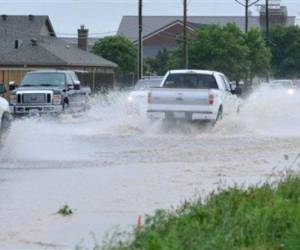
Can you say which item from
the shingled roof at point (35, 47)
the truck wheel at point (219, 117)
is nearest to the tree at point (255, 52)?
the shingled roof at point (35, 47)

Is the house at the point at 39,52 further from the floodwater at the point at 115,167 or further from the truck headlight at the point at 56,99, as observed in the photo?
the floodwater at the point at 115,167

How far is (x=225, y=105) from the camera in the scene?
93.1ft

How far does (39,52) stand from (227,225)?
57051mm

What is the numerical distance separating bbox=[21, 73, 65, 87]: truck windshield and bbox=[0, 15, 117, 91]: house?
18483 mm

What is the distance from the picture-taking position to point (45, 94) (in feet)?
109

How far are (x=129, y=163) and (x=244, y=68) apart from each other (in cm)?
4654

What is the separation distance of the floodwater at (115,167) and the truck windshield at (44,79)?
2.16m

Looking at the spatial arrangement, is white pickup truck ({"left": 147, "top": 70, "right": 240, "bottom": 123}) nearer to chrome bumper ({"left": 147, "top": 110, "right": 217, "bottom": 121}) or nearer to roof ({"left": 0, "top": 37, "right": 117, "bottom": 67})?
chrome bumper ({"left": 147, "top": 110, "right": 217, "bottom": 121})

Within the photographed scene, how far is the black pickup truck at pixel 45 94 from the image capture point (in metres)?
33.2

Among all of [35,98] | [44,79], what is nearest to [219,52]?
[44,79]

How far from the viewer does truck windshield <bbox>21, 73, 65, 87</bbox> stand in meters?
A: 34.6

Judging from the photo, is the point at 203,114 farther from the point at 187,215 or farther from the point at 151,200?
the point at 187,215

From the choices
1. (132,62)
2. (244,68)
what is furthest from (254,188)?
(132,62)

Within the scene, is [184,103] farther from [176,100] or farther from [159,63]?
[159,63]
